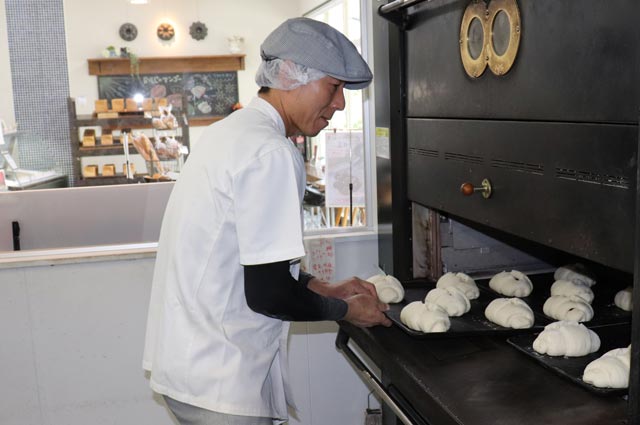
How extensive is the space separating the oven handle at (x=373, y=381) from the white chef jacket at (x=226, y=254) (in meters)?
0.27

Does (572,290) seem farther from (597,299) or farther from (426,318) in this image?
(426,318)

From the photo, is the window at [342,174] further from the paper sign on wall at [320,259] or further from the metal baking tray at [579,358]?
the metal baking tray at [579,358]

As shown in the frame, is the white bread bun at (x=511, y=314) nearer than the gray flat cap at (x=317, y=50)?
No

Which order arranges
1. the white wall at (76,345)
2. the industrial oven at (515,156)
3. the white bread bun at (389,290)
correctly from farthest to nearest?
the white wall at (76,345) < the white bread bun at (389,290) < the industrial oven at (515,156)

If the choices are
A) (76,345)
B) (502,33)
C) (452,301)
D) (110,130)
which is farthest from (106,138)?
(502,33)

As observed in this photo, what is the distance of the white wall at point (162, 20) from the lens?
2.53 meters

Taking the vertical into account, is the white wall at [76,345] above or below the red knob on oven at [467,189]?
below

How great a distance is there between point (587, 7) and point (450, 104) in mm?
598

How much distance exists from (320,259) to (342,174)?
0.32m

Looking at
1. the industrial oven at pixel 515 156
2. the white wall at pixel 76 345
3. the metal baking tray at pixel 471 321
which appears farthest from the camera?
the white wall at pixel 76 345

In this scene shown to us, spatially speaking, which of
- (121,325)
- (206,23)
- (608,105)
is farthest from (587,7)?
(121,325)

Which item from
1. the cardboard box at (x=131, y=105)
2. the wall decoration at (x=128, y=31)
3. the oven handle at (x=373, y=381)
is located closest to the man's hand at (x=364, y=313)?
the oven handle at (x=373, y=381)

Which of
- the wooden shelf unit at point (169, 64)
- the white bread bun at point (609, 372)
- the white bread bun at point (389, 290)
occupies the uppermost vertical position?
the wooden shelf unit at point (169, 64)

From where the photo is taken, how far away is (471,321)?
6.16ft
